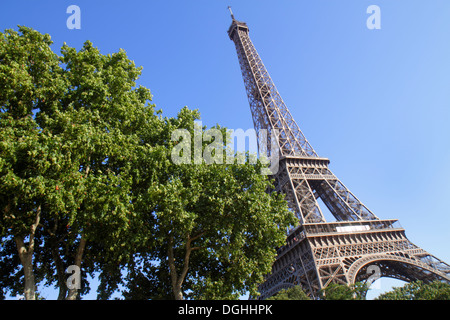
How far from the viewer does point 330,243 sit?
2728 cm

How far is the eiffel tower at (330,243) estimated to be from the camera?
84.7 feet

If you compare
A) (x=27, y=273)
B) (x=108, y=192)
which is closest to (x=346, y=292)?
(x=108, y=192)

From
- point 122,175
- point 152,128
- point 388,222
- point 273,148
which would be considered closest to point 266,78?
point 273,148

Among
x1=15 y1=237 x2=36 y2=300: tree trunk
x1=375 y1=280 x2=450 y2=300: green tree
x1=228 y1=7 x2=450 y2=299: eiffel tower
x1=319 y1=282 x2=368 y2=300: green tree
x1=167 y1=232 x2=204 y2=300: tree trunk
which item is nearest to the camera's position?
x1=15 y1=237 x2=36 y2=300: tree trunk

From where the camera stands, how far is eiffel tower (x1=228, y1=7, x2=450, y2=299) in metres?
25.8

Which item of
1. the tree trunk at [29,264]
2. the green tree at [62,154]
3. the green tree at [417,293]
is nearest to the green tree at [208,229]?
the green tree at [62,154]

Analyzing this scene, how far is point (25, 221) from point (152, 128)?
6654 mm

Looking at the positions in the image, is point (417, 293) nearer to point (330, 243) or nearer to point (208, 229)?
point (330, 243)

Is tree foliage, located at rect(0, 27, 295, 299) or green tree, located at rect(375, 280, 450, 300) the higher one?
tree foliage, located at rect(0, 27, 295, 299)

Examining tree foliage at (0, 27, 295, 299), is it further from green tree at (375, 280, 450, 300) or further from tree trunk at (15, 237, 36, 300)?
green tree at (375, 280, 450, 300)

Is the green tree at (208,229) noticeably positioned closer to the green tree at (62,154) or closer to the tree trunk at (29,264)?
the green tree at (62,154)

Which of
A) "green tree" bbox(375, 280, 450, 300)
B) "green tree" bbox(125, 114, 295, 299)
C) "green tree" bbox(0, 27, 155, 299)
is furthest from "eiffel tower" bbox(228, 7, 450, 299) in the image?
"green tree" bbox(0, 27, 155, 299)

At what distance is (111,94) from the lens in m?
14.1
